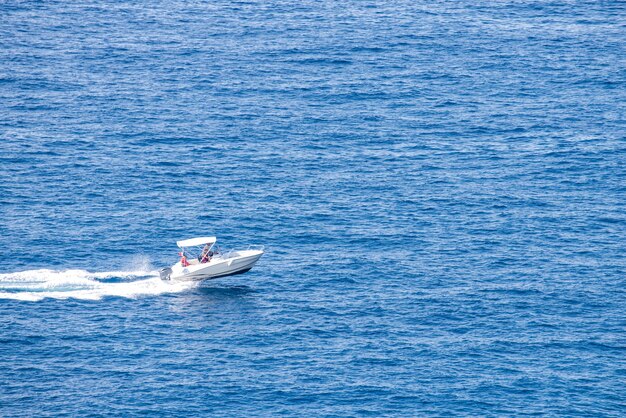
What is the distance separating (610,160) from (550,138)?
10254 millimetres

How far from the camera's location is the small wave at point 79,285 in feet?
462

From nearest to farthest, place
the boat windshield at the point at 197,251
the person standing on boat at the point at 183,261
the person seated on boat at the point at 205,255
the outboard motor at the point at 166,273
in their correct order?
the outboard motor at the point at 166,273 < the person standing on boat at the point at 183,261 < the person seated on boat at the point at 205,255 < the boat windshield at the point at 197,251

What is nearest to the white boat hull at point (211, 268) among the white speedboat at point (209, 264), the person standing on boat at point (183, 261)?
the white speedboat at point (209, 264)

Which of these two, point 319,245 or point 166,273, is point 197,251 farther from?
point 319,245

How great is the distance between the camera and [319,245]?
15325cm

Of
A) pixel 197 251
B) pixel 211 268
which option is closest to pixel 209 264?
pixel 211 268

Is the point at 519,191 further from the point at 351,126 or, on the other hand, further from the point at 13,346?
the point at 13,346

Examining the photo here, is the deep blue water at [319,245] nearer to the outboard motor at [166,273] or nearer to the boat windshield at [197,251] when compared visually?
the outboard motor at [166,273]

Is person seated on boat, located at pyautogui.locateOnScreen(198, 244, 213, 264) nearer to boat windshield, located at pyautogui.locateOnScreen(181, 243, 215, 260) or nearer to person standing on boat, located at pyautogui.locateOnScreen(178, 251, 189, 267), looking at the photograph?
boat windshield, located at pyautogui.locateOnScreen(181, 243, 215, 260)

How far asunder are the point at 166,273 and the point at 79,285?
32.5 feet

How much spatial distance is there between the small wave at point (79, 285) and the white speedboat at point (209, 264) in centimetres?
140

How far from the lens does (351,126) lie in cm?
18538

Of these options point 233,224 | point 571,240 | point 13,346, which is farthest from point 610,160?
point 13,346

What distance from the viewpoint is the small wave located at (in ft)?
462
